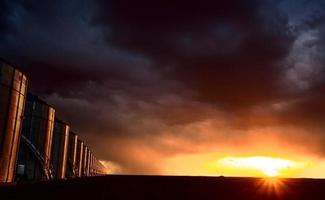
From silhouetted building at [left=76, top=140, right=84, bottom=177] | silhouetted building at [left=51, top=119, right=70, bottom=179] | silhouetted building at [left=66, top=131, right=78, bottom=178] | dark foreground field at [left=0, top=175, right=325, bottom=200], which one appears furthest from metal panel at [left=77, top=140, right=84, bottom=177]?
dark foreground field at [left=0, top=175, right=325, bottom=200]

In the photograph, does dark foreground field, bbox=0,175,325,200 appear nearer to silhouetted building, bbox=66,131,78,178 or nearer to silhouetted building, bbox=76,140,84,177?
silhouetted building, bbox=66,131,78,178

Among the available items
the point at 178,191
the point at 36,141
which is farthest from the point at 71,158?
the point at 178,191

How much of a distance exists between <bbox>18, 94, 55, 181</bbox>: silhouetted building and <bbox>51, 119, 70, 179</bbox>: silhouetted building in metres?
4.88

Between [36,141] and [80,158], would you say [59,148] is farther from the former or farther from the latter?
[80,158]

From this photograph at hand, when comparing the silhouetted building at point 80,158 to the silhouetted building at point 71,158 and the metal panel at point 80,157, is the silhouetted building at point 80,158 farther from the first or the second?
the silhouetted building at point 71,158

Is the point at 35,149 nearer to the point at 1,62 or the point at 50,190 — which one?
the point at 1,62

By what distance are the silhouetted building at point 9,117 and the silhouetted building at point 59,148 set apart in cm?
1875

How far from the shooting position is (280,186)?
7316 mm

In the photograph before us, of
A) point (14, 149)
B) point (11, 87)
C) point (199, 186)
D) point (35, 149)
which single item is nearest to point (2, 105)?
point (11, 87)

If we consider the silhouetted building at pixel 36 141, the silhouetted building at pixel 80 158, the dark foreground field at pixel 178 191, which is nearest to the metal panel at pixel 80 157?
the silhouetted building at pixel 80 158

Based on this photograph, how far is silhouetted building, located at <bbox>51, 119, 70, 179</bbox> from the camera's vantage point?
4300 cm

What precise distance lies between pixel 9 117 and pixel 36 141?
1234cm

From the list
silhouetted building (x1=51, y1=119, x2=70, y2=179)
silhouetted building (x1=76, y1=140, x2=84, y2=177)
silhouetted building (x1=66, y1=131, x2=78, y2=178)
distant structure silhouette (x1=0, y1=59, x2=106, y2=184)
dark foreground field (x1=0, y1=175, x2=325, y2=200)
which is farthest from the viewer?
silhouetted building (x1=76, y1=140, x2=84, y2=177)

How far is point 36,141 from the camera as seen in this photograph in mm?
35375
